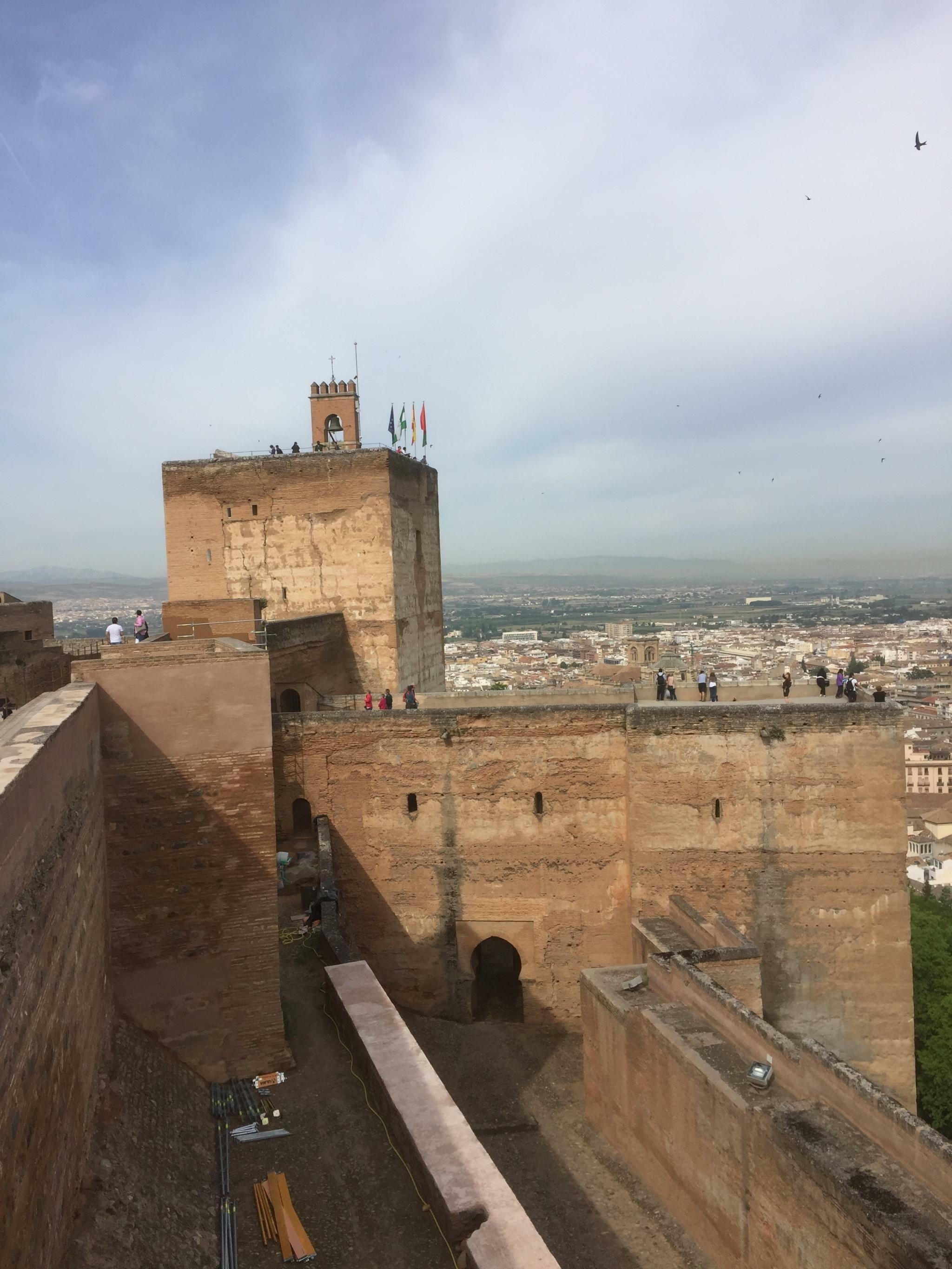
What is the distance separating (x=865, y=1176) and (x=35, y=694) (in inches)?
570

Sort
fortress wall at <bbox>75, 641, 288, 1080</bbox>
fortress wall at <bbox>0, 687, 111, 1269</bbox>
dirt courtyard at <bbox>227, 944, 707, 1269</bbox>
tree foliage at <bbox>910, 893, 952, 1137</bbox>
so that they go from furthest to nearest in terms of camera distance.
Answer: tree foliage at <bbox>910, 893, 952, 1137</bbox> → fortress wall at <bbox>75, 641, 288, 1080</bbox> → dirt courtyard at <bbox>227, 944, 707, 1269</bbox> → fortress wall at <bbox>0, 687, 111, 1269</bbox>

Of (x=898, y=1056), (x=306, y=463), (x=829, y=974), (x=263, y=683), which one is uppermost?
(x=306, y=463)

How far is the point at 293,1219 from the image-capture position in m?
8.38

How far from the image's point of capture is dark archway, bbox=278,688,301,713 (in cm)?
1767

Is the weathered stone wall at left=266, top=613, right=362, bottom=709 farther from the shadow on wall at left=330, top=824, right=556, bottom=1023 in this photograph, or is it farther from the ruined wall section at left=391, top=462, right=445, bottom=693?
the shadow on wall at left=330, top=824, right=556, bottom=1023

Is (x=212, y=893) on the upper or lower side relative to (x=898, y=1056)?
upper

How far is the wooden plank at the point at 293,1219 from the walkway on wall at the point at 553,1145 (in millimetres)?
3039

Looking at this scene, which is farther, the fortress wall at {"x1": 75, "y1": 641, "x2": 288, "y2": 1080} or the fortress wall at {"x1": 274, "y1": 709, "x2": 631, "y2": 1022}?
the fortress wall at {"x1": 274, "y1": 709, "x2": 631, "y2": 1022}

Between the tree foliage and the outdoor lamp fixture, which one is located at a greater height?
the outdoor lamp fixture

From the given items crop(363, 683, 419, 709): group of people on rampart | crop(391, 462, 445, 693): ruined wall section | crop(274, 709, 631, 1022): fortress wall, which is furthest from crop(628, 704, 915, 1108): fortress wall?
crop(391, 462, 445, 693): ruined wall section

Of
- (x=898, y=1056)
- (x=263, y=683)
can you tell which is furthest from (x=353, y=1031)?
(x=898, y=1056)

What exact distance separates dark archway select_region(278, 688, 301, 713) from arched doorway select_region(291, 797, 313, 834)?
258 centimetres

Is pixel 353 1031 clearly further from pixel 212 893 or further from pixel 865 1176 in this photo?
pixel 865 1176

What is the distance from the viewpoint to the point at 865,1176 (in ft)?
24.8
